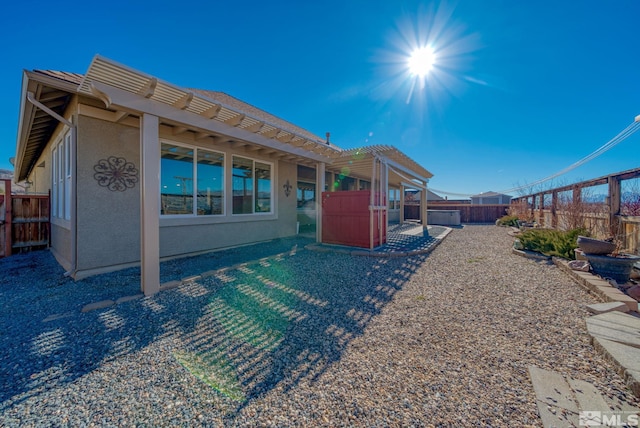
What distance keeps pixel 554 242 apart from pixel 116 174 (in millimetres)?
9417

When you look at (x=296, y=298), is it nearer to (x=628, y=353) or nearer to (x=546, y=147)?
(x=628, y=353)

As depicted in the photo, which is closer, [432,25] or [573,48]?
[432,25]

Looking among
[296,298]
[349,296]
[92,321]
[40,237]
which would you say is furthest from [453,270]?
[40,237]

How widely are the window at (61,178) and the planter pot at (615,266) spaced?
9.50 meters

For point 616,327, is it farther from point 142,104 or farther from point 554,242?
point 142,104

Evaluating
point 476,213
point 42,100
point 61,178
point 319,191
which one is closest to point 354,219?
point 319,191

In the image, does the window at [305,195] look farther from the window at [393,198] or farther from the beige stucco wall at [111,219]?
the window at [393,198]

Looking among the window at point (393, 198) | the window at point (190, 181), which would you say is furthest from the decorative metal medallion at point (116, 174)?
the window at point (393, 198)

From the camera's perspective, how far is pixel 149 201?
11.2 feet

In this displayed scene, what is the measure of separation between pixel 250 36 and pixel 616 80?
1177 centimetres

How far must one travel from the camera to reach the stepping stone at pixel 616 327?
2.19 metres

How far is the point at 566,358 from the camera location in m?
2.05

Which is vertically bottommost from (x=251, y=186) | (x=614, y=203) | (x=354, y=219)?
(x=354, y=219)

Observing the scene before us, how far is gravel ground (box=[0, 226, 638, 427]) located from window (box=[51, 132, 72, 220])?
5.81 feet
